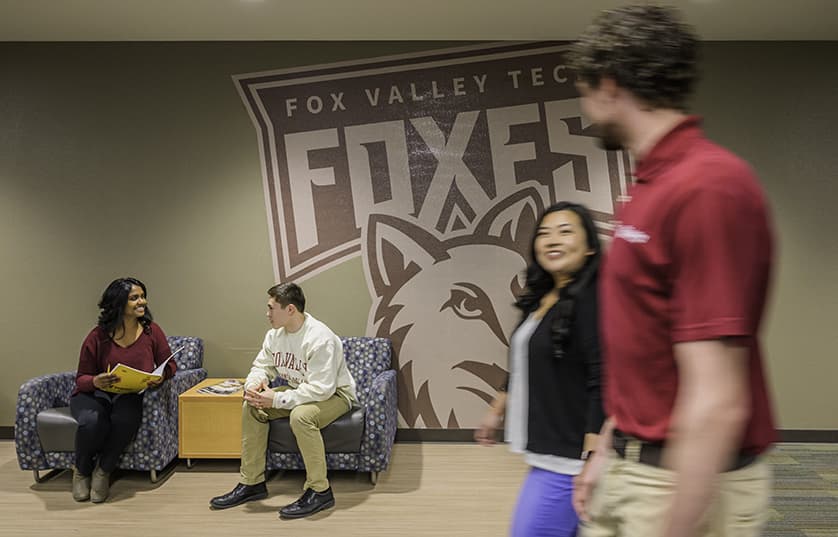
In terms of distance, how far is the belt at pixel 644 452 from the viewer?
0.93 metres

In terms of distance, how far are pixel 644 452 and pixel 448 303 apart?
13.0 ft

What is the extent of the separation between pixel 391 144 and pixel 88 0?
2.07 metres

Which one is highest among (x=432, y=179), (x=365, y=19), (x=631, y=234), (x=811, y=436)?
(x=365, y=19)

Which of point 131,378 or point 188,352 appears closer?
point 131,378

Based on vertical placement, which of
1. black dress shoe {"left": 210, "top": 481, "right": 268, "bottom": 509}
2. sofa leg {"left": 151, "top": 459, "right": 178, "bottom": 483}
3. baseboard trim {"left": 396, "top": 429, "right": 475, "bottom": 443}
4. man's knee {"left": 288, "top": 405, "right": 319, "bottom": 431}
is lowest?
baseboard trim {"left": 396, "top": 429, "right": 475, "bottom": 443}

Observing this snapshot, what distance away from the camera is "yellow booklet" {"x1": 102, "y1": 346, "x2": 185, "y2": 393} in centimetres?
377

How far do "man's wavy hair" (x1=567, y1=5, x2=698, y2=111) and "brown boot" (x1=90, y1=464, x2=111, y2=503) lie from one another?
3.68 meters

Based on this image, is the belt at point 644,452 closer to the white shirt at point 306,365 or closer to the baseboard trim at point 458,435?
the white shirt at point 306,365

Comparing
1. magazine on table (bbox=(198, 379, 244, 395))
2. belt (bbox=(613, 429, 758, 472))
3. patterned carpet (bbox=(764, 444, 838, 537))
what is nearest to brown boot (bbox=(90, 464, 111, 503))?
magazine on table (bbox=(198, 379, 244, 395))

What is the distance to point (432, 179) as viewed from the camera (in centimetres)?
492

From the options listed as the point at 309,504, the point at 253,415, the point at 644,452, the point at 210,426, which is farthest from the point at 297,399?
the point at 644,452

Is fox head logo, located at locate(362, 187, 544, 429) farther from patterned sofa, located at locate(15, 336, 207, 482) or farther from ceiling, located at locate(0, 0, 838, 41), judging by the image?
patterned sofa, located at locate(15, 336, 207, 482)

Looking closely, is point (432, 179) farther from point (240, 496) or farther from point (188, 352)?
point (240, 496)

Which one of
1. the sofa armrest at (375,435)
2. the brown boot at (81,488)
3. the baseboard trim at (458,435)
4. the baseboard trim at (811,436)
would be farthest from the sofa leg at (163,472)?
the baseboard trim at (811,436)
